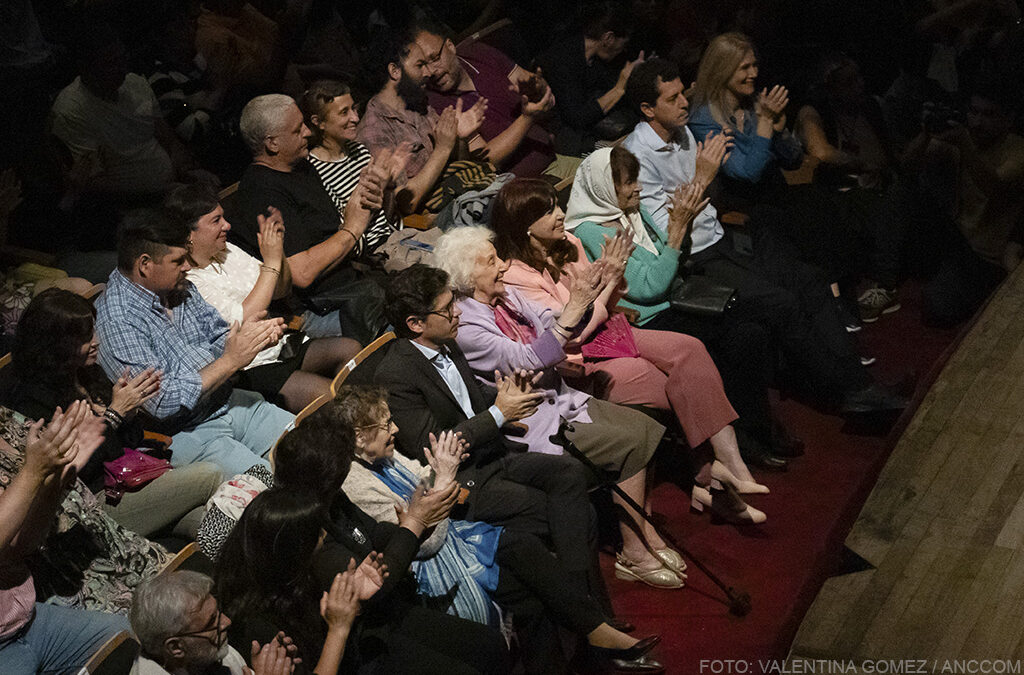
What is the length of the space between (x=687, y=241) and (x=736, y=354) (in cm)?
47

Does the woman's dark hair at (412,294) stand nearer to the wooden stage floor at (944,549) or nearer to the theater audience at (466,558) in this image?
the theater audience at (466,558)

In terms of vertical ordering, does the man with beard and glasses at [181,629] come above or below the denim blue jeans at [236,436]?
above

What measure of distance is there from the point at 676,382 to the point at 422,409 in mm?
1018

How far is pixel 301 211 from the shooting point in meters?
3.78

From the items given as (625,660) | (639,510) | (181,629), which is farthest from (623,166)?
(181,629)

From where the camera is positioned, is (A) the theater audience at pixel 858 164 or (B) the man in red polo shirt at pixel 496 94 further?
(A) the theater audience at pixel 858 164

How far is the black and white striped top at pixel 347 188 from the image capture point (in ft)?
12.9

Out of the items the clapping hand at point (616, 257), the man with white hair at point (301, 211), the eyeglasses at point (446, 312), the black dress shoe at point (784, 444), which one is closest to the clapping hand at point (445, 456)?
the eyeglasses at point (446, 312)

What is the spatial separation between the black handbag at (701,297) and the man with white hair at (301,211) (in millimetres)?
1107

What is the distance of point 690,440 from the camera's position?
382cm

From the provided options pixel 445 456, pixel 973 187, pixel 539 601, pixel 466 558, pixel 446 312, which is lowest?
pixel 973 187

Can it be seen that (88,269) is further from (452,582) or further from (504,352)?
(452,582)

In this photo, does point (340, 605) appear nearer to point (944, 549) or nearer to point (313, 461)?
point (313, 461)

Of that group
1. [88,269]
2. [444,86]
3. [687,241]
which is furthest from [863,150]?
[88,269]
